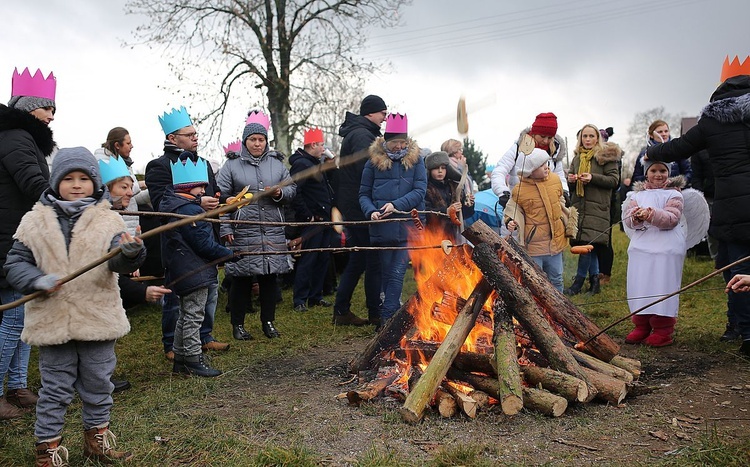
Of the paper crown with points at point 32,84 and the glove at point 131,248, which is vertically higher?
the paper crown with points at point 32,84

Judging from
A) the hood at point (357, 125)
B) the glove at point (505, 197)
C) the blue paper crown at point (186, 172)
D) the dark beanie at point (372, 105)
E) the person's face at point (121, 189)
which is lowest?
the glove at point (505, 197)

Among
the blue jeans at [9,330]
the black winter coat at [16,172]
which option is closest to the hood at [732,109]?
the black winter coat at [16,172]

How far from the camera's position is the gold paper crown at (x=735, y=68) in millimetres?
5895

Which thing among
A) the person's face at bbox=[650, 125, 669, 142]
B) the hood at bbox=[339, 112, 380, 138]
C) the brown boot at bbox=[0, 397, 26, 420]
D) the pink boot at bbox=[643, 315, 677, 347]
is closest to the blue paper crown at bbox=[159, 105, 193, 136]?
the hood at bbox=[339, 112, 380, 138]

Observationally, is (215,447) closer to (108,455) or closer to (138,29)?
(108,455)

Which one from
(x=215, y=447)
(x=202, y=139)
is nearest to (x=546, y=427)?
(x=215, y=447)

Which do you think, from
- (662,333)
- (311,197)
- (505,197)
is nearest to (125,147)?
(311,197)

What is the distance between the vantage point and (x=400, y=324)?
5.60 meters

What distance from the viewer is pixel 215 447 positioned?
155 inches

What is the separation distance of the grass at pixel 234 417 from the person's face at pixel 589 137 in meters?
2.53

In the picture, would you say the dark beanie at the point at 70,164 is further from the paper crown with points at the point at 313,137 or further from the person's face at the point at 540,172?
the paper crown with points at the point at 313,137

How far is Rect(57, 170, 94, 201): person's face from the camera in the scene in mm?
3857

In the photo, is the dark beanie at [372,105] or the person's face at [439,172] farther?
the person's face at [439,172]

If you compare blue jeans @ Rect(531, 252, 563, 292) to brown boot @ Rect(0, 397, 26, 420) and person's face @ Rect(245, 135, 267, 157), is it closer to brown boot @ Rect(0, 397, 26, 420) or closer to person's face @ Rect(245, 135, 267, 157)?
person's face @ Rect(245, 135, 267, 157)
